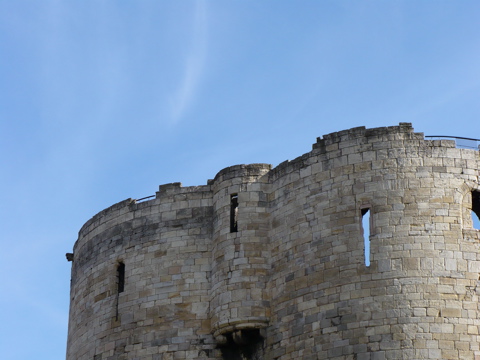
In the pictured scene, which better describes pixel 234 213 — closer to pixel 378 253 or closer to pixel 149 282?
pixel 149 282

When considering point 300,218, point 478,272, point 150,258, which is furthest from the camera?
point 150,258

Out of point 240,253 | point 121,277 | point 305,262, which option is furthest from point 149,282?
point 305,262

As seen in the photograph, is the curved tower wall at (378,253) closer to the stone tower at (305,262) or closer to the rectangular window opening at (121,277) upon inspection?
the stone tower at (305,262)

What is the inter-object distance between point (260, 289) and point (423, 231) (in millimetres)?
4507

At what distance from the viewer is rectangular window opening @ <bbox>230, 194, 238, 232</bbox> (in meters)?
32.2

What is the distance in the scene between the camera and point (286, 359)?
2972 cm

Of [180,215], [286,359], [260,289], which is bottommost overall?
[286,359]

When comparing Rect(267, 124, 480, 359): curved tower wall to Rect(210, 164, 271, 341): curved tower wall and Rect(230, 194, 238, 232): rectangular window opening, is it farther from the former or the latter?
Rect(230, 194, 238, 232): rectangular window opening

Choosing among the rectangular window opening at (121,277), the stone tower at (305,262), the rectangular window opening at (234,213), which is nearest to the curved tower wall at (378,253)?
the stone tower at (305,262)

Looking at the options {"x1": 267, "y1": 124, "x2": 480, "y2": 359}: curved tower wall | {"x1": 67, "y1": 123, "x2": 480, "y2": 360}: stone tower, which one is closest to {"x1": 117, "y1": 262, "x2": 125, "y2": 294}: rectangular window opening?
{"x1": 67, "y1": 123, "x2": 480, "y2": 360}: stone tower

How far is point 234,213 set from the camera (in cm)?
3238

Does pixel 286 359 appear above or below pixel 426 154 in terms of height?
below

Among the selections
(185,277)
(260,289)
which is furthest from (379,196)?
(185,277)

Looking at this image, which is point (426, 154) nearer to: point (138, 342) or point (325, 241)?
point (325, 241)
